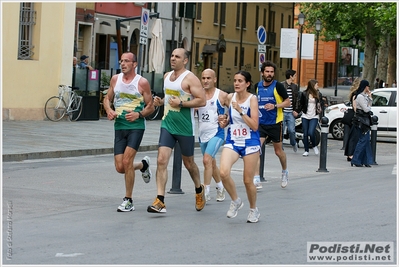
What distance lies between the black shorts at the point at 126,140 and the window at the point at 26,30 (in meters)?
16.1

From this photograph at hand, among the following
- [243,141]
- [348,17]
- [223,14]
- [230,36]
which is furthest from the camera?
[348,17]

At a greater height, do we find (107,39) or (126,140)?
(107,39)

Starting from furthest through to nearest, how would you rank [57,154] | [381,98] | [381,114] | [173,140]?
[381,98], [381,114], [57,154], [173,140]

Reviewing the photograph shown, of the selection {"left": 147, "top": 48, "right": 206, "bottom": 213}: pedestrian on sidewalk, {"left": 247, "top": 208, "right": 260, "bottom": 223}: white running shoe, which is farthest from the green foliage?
{"left": 247, "top": 208, "right": 260, "bottom": 223}: white running shoe

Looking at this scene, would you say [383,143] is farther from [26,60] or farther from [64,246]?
[64,246]

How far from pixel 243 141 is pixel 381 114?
18284 mm

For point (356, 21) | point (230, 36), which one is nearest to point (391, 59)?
point (356, 21)

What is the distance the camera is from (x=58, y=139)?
21.5m

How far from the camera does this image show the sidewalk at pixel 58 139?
1844cm

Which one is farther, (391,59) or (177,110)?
(391,59)

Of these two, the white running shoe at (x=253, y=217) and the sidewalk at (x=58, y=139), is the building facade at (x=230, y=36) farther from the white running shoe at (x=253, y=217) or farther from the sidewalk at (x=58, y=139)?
the white running shoe at (x=253, y=217)

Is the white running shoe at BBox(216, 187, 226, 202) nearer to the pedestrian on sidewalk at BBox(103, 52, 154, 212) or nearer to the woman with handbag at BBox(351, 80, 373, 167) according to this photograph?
the pedestrian on sidewalk at BBox(103, 52, 154, 212)

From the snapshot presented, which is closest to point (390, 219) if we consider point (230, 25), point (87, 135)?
point (87, 135)

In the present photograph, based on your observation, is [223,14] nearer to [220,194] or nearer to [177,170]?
[177,170]
